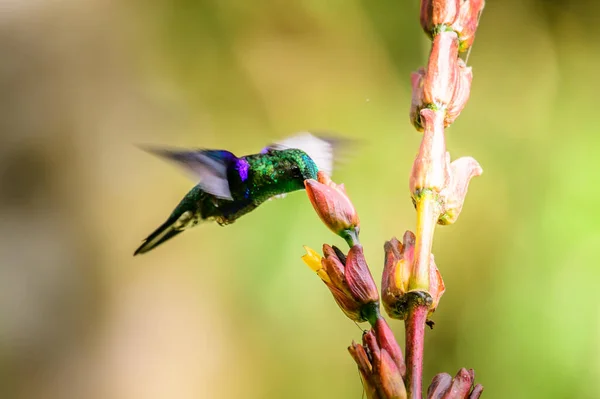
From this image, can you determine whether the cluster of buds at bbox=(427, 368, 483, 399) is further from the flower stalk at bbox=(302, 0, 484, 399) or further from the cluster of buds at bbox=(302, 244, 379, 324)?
the cluster of buds at bbox=(302, 244, 379, 324)

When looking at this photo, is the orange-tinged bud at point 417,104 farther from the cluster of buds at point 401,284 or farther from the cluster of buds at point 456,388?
the cluster of buds at point 456,388

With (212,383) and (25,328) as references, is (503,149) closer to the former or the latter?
(212,383)

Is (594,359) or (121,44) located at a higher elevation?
(121,44)

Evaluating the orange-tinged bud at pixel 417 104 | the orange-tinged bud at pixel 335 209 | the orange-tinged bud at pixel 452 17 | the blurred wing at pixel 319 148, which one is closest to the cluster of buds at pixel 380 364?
the orange-tinged bud at pixel 335 209

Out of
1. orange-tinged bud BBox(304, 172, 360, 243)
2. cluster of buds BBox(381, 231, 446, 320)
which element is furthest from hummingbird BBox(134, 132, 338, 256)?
cluster of buds BBox(381, 231, 446, 320)

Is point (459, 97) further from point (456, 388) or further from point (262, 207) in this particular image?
point (262, 207)

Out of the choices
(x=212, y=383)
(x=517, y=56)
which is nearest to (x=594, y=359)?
(x=517, y=56)
